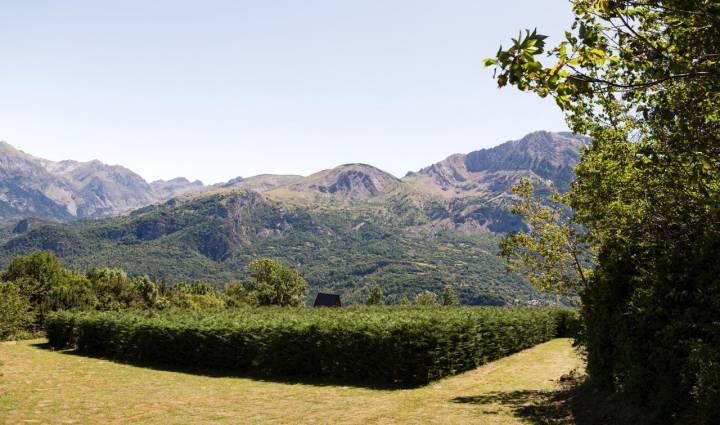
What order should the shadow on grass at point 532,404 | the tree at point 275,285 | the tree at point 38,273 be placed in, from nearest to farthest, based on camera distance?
the shadow on grass at point 532,404, the tree at point 38,273, the tree at point 275,285

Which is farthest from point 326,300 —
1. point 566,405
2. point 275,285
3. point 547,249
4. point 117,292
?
point 566,405

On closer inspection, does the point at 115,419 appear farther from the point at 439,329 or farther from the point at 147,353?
the point at 147,353

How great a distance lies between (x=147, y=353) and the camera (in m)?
27.5

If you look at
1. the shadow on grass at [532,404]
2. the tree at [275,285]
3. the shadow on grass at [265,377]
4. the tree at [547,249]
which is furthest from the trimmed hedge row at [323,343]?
the tree at [275,285]

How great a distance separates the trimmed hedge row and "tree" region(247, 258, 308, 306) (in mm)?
59041

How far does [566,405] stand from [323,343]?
10966 millimetres

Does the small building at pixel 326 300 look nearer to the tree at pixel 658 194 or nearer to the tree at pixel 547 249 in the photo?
the tree at pixel 547 249

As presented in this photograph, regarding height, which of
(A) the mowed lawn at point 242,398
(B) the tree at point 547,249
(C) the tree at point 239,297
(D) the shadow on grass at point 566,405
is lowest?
(C) the tree at point 239,297

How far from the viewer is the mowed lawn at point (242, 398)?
44.8ft

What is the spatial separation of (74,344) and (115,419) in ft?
83.1

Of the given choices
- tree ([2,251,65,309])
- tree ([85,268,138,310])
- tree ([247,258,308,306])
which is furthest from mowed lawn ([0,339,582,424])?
tree ([247,258,308,306])

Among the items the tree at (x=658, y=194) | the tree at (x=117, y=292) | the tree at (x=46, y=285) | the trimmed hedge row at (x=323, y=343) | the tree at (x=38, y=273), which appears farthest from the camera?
the tree at (x=117, y=292)

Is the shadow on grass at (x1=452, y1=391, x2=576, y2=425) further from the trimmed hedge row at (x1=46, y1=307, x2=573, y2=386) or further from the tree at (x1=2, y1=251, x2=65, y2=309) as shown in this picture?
the tree at (x1=2, y1=251, x2=65, y2=309)

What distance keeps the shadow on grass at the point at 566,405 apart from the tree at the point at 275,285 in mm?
75841
